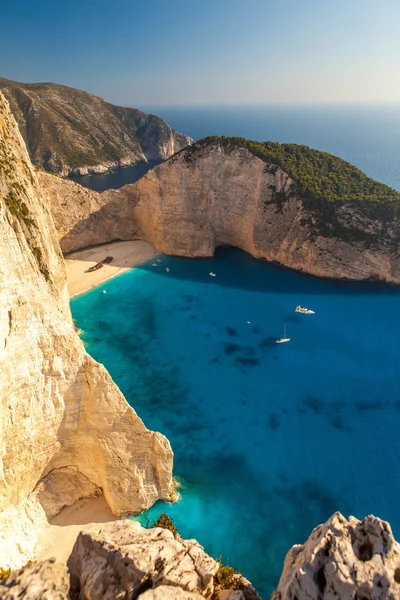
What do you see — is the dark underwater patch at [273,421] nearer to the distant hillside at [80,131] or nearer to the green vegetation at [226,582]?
the green vegetation at [226,582]

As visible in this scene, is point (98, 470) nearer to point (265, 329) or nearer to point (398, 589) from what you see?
point (398, 589)

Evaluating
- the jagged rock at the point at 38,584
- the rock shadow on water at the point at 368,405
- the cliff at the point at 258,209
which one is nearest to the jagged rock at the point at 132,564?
the jagged rock at the point at 38,584

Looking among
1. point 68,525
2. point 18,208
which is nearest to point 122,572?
point 68,525

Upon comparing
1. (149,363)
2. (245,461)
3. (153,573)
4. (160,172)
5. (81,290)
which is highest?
(160,172)

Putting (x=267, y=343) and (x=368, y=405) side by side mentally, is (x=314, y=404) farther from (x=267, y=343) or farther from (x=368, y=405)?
(x=267, y=343)

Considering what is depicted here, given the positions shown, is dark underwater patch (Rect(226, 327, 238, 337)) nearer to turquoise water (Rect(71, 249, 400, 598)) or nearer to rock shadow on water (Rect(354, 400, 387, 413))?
turquoise water (Rect(71, 249, 400, 598))

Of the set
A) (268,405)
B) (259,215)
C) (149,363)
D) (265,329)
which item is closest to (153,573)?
(268,405)

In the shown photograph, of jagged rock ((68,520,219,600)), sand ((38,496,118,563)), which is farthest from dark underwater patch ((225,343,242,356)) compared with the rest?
jagged rock ((68,520,219,600))
